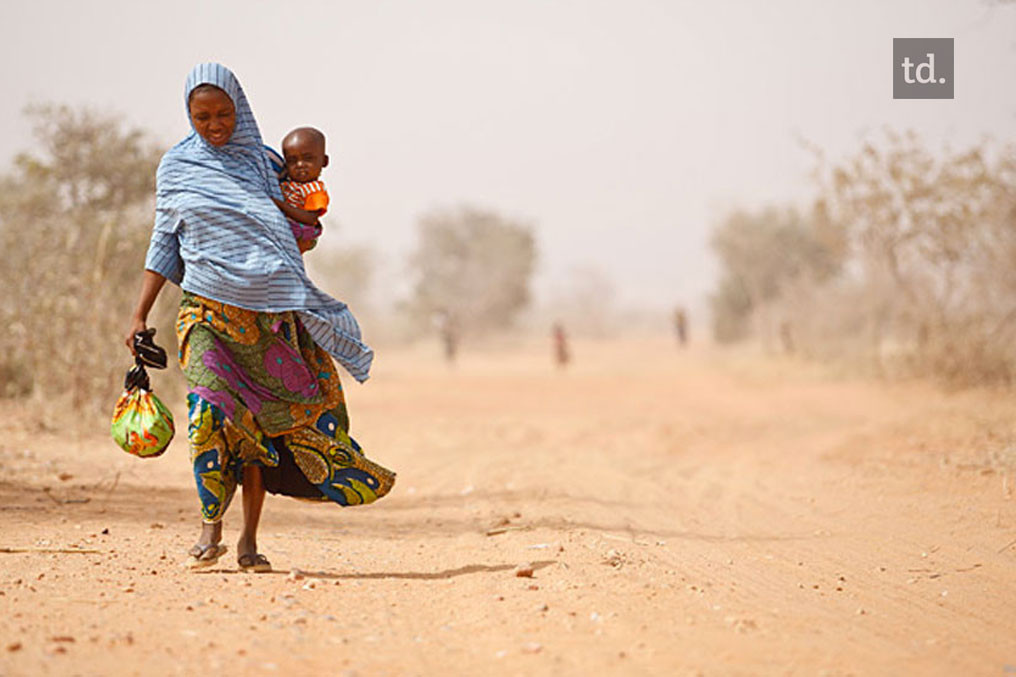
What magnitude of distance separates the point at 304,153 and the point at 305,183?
5.4 inches

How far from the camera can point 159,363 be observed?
4.06 m

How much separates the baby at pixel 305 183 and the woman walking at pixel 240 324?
0.10 metres

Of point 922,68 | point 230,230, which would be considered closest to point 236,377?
point 230,230

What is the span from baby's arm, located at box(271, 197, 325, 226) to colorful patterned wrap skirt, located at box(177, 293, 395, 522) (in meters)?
0.42

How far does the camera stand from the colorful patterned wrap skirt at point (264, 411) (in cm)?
401

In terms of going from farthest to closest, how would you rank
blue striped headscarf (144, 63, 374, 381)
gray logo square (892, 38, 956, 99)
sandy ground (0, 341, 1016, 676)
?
gray logo square (892, 38, 956, 99)
blue striped headscarf (144, 63, 374, 381)
sandy ground (0, 341, 1016, 676)

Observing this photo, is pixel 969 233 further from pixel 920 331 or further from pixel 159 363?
pixel 159 363

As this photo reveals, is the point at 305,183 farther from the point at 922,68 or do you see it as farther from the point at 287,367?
the point at 922,68

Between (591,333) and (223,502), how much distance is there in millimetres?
50094

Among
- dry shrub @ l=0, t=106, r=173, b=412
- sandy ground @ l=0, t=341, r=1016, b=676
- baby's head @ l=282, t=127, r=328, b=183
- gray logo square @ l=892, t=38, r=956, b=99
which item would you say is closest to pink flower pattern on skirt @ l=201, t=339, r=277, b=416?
sandy ground @ l=0, t=341, r=1016, b=676

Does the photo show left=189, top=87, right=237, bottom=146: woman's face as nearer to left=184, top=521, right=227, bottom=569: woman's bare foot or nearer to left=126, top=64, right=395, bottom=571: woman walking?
left=126, top=64, right=395, bottom=571: woman walking

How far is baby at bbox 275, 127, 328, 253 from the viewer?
Result: 428cm

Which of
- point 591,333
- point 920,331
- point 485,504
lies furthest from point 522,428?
point 591,333

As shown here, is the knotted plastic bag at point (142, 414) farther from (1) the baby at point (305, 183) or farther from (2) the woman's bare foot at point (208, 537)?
(1) the baby at point (305, 183)
